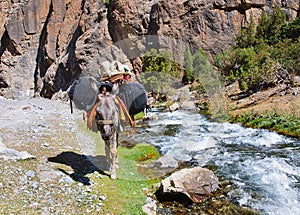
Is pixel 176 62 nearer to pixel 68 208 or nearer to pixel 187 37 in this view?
pixel 187 37

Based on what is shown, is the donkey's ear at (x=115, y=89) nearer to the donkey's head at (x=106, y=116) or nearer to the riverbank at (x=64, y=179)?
the donkey's head at (x=106, y=116)

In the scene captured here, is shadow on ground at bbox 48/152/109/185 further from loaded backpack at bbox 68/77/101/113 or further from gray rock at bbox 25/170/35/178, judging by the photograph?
loaded backpack at bbox 68/77/101/113

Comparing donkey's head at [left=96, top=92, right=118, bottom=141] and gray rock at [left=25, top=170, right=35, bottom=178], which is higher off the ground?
donkey's head at [left=96, top=92, right=118, bottom=141]

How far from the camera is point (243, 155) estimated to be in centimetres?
1088

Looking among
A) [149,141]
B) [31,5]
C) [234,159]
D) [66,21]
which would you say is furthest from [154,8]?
[234,159]

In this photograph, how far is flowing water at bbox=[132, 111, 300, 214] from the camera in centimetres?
726

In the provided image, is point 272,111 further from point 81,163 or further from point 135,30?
point 135,30

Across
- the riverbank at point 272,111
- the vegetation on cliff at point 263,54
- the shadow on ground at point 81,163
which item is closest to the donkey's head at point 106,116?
the shadow on ground at point 81,163

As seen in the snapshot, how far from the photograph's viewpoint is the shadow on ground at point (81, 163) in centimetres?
769

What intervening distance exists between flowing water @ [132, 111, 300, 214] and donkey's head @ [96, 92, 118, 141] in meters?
3.42

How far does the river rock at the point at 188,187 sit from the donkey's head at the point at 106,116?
1.87m

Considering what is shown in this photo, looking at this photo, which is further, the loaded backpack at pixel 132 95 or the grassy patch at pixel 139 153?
the grassy patch at pixel 139 153

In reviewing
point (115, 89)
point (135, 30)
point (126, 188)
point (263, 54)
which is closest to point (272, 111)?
point (115, 89)

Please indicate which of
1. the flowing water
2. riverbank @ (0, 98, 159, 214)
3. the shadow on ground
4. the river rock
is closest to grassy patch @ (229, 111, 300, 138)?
the flowing water
